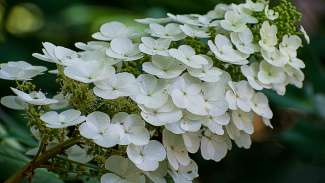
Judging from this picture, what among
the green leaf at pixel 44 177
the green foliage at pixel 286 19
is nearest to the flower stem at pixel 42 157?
the green leaf at pixel 44 177

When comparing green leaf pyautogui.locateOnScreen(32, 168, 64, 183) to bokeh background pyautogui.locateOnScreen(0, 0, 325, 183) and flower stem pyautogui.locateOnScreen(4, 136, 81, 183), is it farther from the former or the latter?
flower stem pyautogui.locateOnScreen(4, 136, 81, 183)

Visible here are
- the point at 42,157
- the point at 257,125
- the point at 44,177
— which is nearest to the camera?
the point at 42,157

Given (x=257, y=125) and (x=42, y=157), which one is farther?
(x=257, y=125)

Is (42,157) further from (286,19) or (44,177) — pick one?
(286,19)

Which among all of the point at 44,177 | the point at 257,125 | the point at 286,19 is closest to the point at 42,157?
the point at 44,177

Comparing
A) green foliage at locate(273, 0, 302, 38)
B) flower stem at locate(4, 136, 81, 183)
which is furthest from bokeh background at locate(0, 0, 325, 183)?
green foliage at locate(273, 0, 302, 38)

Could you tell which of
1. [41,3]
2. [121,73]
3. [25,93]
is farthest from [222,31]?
[41,3]

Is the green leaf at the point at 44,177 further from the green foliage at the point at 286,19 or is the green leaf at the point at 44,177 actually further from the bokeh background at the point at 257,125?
the green foliage at the point at 286,19

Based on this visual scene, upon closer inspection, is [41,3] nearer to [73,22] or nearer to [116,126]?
[73,22]

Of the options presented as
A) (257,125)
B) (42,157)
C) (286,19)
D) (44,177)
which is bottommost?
(257,125)
